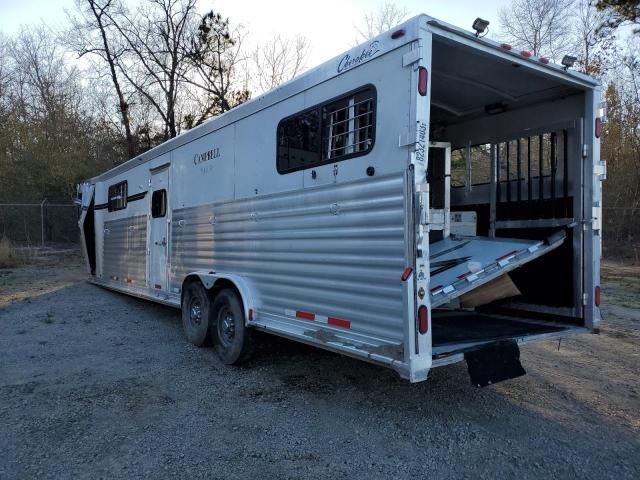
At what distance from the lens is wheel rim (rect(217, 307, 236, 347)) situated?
545 cm

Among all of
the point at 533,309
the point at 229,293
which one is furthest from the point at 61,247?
the point at 533,309

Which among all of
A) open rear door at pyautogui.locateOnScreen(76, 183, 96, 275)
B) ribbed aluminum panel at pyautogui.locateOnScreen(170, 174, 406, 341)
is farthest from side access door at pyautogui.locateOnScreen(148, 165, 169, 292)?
open rear door at pyautogui.locateOnScreen(76, 183, 96, 275)

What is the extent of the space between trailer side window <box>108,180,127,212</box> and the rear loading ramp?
19.0ft

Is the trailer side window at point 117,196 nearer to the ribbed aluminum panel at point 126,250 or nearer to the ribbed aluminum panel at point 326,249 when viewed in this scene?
the ribbed aluminum panel at point 126,250

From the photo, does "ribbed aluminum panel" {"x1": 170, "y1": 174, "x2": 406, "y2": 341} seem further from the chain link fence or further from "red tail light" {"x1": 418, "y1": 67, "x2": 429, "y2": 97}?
the chain link fence

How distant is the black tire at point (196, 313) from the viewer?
5.89m

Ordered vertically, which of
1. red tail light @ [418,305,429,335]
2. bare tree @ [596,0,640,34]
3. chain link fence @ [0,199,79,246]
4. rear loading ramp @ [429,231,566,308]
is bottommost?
red tail light @ [418,305,429,335]

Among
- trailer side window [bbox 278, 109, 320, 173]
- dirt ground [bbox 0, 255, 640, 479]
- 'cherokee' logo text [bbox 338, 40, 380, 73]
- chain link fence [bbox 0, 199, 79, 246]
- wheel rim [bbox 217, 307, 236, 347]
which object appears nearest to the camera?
dirt ground [bbox 0, 255, 640, 479]

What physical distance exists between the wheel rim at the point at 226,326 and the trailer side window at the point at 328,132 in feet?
5.93

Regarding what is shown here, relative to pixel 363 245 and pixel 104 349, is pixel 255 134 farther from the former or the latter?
pixel 104 349

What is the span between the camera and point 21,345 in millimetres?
6316

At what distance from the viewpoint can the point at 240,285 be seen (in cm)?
509

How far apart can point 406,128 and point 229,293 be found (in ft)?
9.55

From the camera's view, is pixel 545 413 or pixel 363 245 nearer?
pixel 363 245
